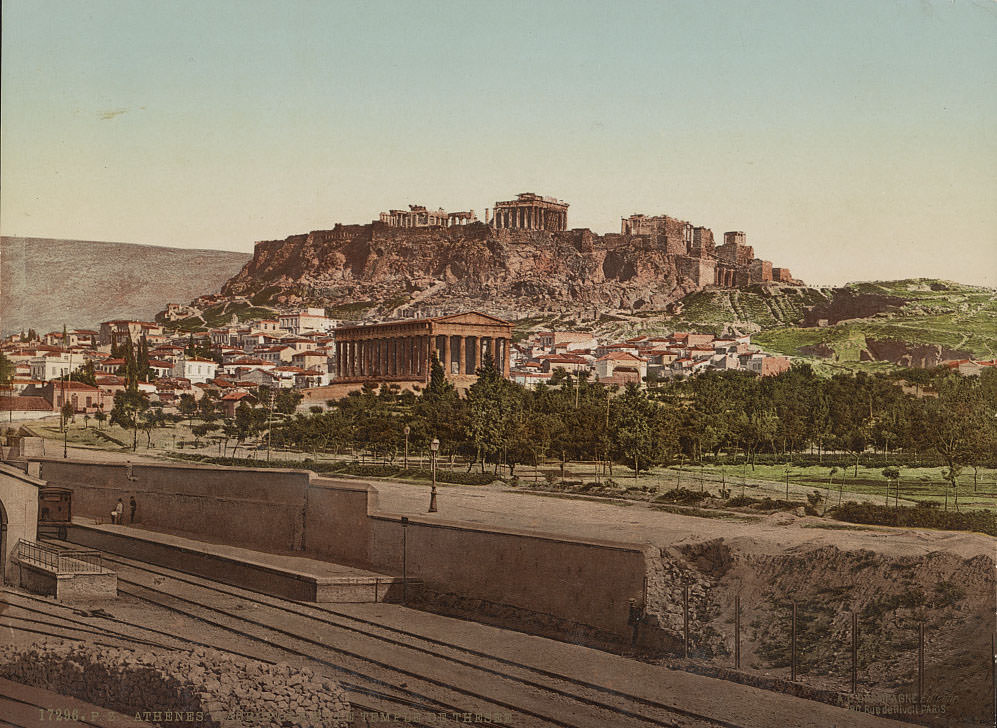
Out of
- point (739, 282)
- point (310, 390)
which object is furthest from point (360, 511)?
point (739, 282)

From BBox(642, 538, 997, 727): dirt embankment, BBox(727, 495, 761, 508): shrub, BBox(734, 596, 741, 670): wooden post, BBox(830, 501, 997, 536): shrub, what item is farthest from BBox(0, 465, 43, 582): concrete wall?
BBox(830, 501, 997, 536): shrub

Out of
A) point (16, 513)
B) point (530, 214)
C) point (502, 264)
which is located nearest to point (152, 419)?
point (16, 513)

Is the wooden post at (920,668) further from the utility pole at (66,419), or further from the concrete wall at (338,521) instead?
the utility pole at (66,419)

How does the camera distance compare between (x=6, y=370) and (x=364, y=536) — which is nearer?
(x=6, y=370)

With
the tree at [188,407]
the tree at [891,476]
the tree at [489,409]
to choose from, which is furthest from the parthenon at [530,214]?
the tree at [891,476]

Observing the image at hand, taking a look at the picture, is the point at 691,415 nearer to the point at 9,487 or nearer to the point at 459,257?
the point at 459,257

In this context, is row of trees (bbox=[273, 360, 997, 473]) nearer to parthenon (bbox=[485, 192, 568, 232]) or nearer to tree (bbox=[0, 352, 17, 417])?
parthenon (bbox=[485, 192, 568, 232])

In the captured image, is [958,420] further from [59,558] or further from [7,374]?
[7,374]
